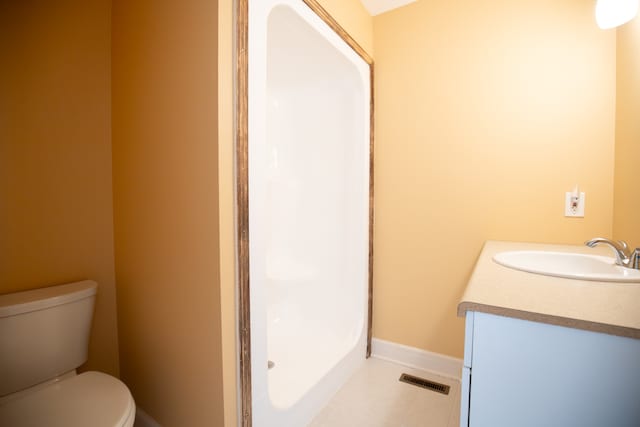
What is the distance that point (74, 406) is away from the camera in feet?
3.11

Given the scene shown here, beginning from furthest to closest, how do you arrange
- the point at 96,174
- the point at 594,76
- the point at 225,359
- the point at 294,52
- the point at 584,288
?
1. the point at 294,52
2. the point at 96,174
3. the point at 594,76
4. the point at 225,359
5. the point at 584,288

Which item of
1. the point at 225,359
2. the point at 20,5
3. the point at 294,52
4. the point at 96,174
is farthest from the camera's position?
the point at 294,52

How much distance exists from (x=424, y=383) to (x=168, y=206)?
1730 mm

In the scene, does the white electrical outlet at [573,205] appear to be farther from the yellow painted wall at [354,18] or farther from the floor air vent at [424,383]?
the yellow painted wall at [354,18]

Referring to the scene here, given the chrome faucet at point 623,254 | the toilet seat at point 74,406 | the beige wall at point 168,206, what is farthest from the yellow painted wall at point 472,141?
the toilet seat at point 74,406

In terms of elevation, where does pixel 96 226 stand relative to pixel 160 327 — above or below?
above

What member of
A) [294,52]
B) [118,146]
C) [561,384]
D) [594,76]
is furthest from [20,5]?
[594,76]

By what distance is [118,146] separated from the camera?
1423mm

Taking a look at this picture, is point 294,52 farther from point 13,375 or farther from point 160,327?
point 13,375

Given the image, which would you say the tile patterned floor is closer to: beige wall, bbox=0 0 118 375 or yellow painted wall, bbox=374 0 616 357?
yellow painted wall, bbox=374 0 616 357

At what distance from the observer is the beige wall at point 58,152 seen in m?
1.17

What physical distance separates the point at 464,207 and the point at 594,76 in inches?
33.0

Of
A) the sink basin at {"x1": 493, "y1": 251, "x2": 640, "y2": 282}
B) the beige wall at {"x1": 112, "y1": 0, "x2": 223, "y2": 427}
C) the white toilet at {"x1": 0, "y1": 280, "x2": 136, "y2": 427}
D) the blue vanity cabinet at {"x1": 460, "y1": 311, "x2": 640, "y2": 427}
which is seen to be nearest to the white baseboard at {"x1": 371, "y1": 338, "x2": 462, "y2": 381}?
the sink basin at {"x1": 493, "y1": 251, "x2": 640, "y2": 282}

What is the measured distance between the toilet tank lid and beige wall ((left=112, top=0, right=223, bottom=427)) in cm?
19
